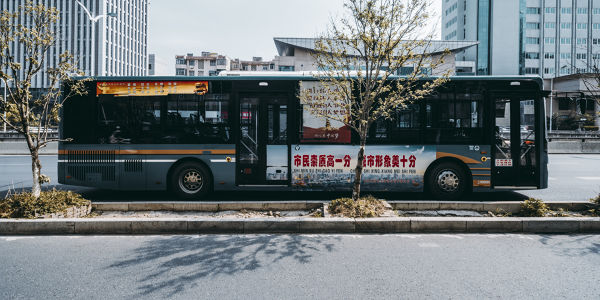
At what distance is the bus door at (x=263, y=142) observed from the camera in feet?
30.2

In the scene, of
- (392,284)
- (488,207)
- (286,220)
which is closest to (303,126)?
(286,220)

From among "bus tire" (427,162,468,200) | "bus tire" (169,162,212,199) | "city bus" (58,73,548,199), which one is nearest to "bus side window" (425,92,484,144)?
"city bus" (58,73,548,199)

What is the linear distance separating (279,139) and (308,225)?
11.4 feet

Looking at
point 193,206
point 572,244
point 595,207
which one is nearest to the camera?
point 572,244

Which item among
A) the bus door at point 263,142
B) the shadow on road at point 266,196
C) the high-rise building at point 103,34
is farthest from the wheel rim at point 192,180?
the high-rise building at point 103,34

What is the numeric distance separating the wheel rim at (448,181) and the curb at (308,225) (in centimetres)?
289

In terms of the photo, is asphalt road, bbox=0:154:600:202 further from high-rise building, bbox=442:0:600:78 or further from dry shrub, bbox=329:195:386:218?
high-rise building, bbox=442:0:600:78

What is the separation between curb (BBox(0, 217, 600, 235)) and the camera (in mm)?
6023

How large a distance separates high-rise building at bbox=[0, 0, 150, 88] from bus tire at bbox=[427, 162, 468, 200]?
3186 inches

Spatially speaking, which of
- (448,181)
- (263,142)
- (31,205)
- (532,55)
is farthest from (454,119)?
(532,55)

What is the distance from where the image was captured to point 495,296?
3.87 m

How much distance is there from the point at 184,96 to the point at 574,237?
811cm

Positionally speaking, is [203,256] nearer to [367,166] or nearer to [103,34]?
[367,166]

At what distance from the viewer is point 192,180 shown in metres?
9.27
